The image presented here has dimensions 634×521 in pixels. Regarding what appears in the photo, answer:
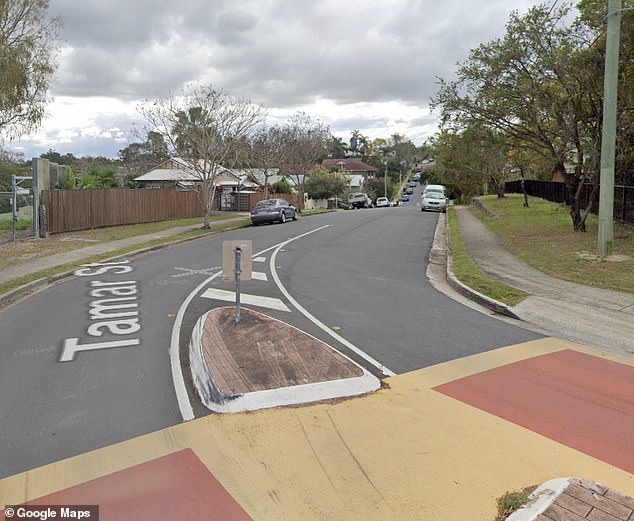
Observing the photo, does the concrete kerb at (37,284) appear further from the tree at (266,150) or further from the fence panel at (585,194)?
the tree at (266,150)

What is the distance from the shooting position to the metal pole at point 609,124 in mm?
12828

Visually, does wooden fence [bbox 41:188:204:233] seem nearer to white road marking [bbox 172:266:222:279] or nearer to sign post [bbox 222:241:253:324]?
white road marking [bbox 172:266:222:279]

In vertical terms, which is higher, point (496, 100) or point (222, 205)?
point (496, 100)

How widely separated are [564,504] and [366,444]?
4.93 ft

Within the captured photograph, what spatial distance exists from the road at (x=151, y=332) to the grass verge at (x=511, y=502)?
2587 mm

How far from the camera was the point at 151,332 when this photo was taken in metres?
7.88

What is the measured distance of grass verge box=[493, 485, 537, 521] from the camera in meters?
3.40

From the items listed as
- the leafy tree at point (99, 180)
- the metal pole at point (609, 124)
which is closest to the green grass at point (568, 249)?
the metal pole at point (609, 124)

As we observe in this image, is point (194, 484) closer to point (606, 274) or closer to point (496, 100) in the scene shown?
point (606, 274)

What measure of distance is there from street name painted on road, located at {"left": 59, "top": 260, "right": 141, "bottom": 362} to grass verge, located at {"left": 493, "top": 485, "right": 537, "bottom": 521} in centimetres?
528

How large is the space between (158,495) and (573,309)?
25.3ft

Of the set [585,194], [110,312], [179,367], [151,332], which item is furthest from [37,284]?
[585,194]

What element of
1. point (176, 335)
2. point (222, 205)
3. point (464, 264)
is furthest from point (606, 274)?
point (222, 205)

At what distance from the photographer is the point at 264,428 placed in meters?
4.65
